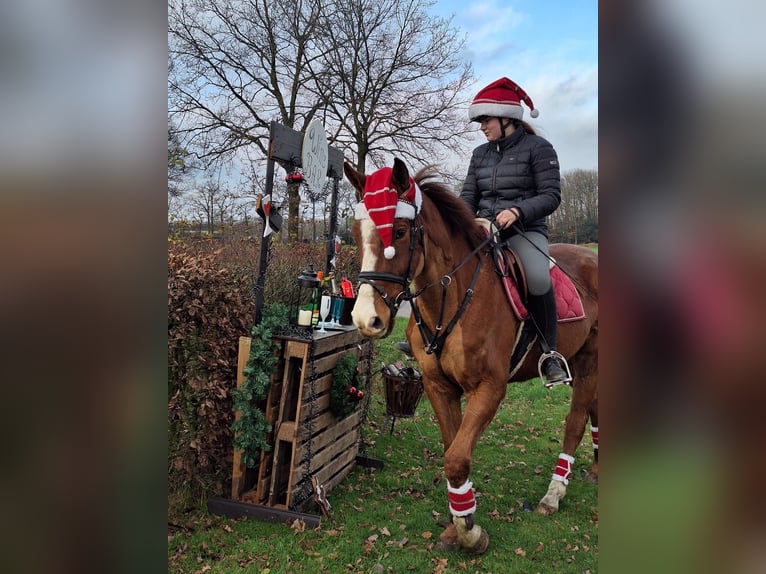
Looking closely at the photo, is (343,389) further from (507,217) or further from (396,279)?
(507,217)

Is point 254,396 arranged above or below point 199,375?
below

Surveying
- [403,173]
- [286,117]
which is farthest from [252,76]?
[403,173]

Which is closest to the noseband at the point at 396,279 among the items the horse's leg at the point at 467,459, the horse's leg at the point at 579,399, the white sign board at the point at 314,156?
the horse's leg at the point at 467,459

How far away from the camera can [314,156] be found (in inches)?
175

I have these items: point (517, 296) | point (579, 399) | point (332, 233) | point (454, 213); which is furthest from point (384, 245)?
point (579, 399)

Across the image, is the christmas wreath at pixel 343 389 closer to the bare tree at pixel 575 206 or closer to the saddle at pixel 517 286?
the saddle at pixel 517 286

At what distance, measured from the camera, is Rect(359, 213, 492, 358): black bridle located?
2.88 metres

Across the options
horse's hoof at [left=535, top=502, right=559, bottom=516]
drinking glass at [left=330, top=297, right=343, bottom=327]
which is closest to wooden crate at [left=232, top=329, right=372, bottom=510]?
drinking glass at [left=330, top=297, right=343, bottom=327]

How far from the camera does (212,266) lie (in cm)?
409

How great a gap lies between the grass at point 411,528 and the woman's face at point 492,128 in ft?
9.51

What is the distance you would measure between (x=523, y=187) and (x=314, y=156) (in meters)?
1.80

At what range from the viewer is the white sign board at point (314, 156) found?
426 cm
